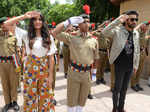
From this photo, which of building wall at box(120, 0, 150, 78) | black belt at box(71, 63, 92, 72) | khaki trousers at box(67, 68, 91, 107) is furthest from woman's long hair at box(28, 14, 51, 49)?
building wall at box(120, 0, 150, 78)

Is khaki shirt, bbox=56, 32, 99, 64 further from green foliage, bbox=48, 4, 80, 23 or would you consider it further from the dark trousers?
green foliage, bbox=48, 4, 80, 23

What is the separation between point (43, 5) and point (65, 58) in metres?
19.0

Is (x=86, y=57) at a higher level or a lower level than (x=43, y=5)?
lower

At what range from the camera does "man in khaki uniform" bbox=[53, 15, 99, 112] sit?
2.69 m

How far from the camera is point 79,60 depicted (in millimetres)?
2697

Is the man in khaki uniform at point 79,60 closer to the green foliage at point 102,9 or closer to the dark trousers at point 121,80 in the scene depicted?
the dark trousers at point 121,80

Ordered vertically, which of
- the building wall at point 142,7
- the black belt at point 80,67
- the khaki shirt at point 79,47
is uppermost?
the building wall at point 142,7

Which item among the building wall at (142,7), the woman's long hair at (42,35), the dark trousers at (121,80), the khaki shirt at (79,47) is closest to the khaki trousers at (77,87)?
the khaki shirt at (79,47)

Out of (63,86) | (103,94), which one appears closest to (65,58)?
(63,86)

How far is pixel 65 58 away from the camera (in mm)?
6359

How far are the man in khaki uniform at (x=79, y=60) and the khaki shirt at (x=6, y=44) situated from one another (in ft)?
4.67

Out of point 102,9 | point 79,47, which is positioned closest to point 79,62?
point 79,47

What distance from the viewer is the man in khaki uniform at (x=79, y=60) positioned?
2693mm

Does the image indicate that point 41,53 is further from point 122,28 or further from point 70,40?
point 122,28
